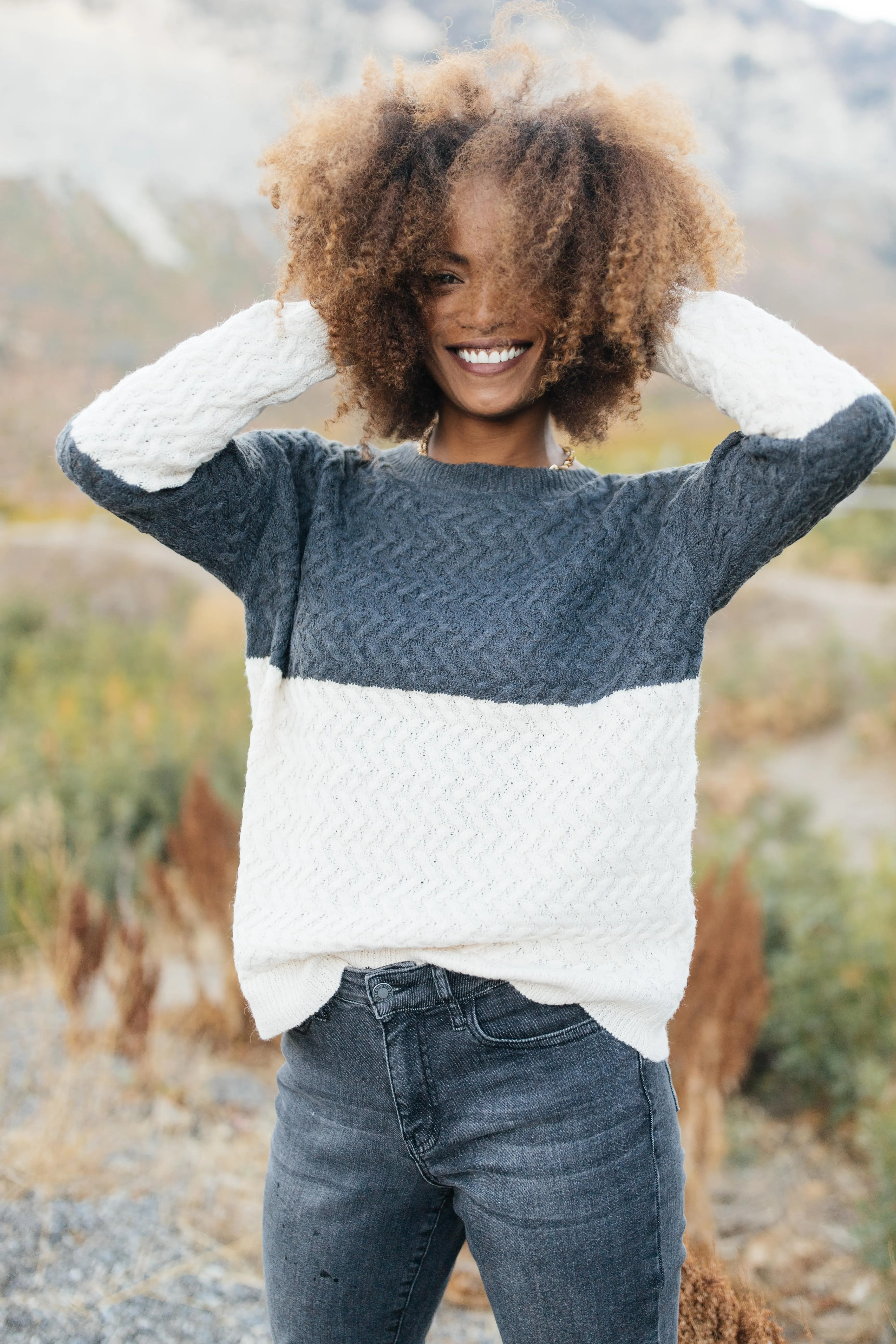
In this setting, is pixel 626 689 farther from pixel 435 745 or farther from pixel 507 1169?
pixel 507 1169

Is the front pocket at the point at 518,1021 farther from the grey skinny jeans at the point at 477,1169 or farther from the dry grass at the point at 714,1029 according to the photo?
the dry grass at the point at 714,1029

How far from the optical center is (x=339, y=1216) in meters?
1.34

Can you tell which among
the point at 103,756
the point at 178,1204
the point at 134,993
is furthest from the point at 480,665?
the point at 103,756

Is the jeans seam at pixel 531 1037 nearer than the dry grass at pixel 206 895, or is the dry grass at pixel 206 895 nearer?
the jeans seam at pixel 531 1037

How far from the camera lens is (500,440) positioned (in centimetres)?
157

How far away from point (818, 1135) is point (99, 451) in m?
3.05

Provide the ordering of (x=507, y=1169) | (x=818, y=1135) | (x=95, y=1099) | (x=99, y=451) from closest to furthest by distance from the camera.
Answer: (x=507, y=1169) → (x=99, y=451) → (x=95, y=1099) → (x=818, y=1135)

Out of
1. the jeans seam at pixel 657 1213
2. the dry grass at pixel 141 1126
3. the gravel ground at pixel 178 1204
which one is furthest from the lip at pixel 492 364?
the dry grass at pixel 141 1126

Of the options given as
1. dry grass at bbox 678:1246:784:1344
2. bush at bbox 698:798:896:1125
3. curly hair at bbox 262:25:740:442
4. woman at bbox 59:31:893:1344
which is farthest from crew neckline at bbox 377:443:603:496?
bush at bbox 698:798:896:1125

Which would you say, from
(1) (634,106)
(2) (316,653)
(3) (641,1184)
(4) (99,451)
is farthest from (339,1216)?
(1) (634,106)

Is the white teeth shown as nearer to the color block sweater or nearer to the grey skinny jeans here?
the color block sweater

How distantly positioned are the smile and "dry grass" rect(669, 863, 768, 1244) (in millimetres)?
1832

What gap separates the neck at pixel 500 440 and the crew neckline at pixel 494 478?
22 mm

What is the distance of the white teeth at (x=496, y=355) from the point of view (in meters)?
1.48
